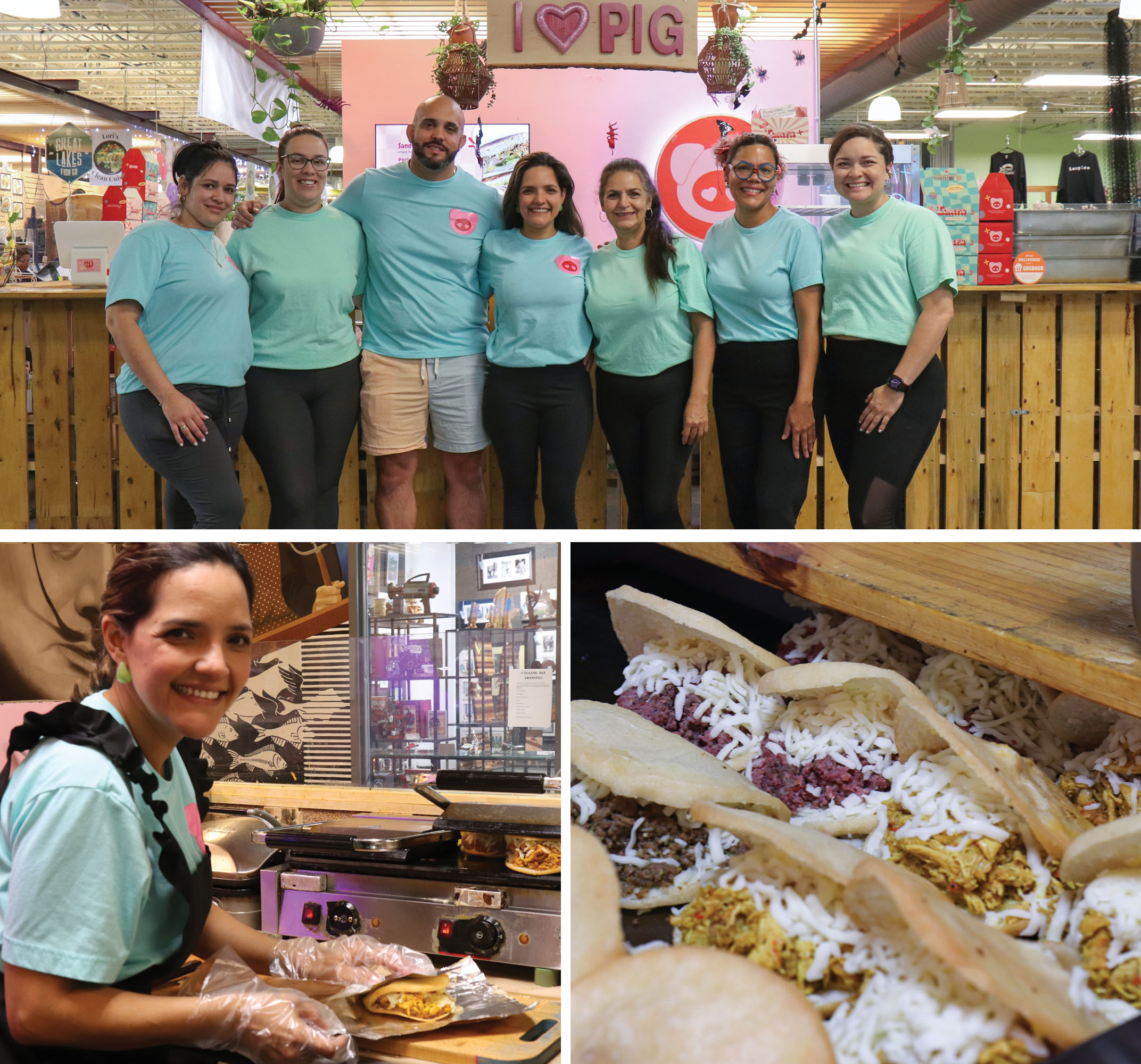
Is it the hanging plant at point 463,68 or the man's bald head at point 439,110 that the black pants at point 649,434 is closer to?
the man's bald head at point 439,110

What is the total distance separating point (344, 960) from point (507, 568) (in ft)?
1.77

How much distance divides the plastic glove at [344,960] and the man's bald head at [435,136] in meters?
2.57

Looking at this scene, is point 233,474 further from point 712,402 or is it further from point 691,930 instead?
point 691,930

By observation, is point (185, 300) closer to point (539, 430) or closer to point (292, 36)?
point (539, 430)

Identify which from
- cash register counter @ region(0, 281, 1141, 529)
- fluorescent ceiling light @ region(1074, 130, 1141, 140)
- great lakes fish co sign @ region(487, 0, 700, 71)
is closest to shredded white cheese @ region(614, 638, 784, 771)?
cash register counter @ region(0, 281, 1141, 529)

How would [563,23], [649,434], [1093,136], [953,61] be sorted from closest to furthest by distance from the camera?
[649,434]
[563,23]
[953,61]
[1093,136]

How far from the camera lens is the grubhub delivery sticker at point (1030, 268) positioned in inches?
161

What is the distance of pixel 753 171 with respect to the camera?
3.20 meters

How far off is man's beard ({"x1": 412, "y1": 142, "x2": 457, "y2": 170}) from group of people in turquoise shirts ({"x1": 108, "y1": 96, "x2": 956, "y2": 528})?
1 cm

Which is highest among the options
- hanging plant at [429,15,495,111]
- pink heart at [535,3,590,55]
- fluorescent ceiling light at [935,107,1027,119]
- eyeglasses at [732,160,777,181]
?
fluorescent ceiling light at [935,107,1027,119]

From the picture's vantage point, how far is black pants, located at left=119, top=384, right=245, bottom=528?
3188mm

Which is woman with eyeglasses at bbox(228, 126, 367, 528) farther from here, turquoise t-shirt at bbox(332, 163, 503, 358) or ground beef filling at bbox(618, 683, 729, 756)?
ground beef filling at bbox(618, 683, 729, 756)

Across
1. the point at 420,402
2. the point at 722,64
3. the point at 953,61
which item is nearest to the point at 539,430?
the point at 420,402

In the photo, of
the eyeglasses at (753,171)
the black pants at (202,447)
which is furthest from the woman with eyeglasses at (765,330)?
the black pants at (202,447)
